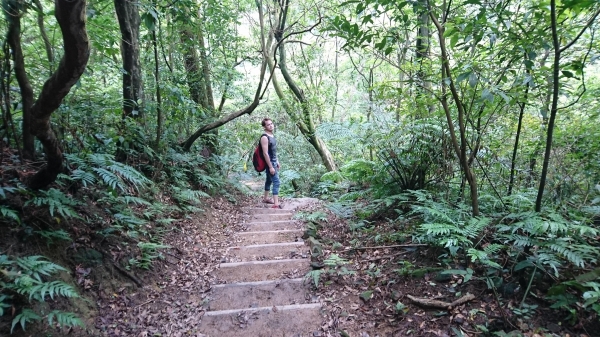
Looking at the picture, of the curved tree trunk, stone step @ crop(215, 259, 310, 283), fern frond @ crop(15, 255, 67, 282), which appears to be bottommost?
stone step @ crop(215, 259, 310, 283)

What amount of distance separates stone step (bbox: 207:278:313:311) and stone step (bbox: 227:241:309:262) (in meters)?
0.76

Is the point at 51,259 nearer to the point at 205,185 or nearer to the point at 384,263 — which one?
the point at 384,263

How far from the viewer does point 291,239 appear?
5.03 m

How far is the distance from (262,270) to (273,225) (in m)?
1.92

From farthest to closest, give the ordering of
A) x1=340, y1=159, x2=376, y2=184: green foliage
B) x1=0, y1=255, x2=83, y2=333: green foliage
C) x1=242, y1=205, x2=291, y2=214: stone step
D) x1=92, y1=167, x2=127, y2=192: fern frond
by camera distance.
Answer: x1=242, y1=205, x2=291, y2=214: stone step → x1=340, y1=159, x2=376, y2=184: green foliage → x1=92, y1=167, x2=127, y2=192: fern frond → x1=0, y1=255, x2=83, y2=333: green foliage

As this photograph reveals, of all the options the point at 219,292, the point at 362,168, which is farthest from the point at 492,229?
the point at 219,292

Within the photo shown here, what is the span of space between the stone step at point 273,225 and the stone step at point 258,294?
2002 mm

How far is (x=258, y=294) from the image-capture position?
3486 millimetres

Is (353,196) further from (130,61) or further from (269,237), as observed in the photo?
(130,61)

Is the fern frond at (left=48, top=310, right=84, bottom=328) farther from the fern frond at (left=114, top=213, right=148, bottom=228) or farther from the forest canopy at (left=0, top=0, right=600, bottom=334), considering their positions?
the fern frond at (left=114, top=213, right=148, bottom=228)

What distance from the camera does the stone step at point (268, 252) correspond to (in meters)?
4.46

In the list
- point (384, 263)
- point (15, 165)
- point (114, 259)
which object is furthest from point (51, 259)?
point (384, 263)

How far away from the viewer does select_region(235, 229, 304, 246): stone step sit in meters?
5.08

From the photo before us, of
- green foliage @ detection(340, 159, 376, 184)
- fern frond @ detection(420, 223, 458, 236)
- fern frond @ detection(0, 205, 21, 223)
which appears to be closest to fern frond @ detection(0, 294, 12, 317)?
fern frond @ detection(0, 205, 21, 223)
